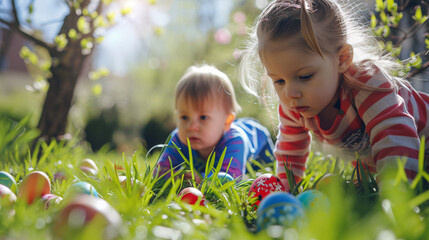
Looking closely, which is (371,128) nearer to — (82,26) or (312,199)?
(312,199)

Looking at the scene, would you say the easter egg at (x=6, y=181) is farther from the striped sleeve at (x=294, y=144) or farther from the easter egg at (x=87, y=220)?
the striped sleeve at (x=294, y=144)

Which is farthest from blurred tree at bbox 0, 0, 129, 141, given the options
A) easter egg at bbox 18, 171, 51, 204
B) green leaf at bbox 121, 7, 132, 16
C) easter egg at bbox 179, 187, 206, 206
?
easter egg at bbox 179, 187, 206, 206

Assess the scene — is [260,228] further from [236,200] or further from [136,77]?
[136,77]

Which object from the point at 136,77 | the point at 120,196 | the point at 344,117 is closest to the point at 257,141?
the point at 344,117

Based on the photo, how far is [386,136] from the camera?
5.32ft

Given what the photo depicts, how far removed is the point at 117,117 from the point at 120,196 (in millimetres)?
5924

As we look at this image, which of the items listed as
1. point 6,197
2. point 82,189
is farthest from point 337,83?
point 6,197

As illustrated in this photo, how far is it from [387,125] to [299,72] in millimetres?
462

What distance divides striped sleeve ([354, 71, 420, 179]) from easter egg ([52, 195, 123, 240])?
3.78ft

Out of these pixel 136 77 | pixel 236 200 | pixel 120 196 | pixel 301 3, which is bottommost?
pixel 136 77

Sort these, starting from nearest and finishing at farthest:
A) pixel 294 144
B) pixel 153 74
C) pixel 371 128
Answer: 1. pixel 371 128
2. pixel 294 144
3. pixel 153 74

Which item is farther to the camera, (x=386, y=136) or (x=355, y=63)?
(x=355, y=63)

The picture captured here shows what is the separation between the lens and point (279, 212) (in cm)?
112

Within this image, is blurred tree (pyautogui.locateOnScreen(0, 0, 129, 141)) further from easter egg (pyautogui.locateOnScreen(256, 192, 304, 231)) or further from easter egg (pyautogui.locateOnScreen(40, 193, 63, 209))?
easter egg (pyautogui.locateOnScreen(256, 192, 304, 231))
